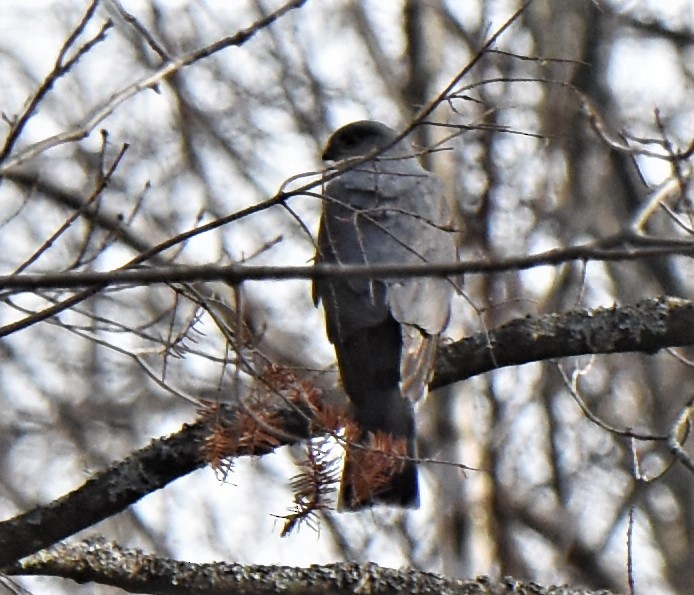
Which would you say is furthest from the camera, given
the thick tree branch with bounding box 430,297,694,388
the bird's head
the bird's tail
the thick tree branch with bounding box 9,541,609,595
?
the bird's head

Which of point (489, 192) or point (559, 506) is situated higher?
point (489, 192)

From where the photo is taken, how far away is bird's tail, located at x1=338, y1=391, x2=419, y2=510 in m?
3.36

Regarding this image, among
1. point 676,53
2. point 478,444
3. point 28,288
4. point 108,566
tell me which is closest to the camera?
point 28,288

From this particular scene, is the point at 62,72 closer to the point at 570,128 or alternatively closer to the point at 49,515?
the point at 49,515

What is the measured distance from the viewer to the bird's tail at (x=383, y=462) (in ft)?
11.0

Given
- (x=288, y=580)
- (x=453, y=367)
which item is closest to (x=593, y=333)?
(x=453, y=367)

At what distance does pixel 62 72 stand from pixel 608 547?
8.43 meters

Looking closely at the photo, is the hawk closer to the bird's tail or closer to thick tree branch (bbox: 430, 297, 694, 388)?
the bird's tail

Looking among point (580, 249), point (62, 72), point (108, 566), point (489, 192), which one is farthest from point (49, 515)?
point (489, 192)

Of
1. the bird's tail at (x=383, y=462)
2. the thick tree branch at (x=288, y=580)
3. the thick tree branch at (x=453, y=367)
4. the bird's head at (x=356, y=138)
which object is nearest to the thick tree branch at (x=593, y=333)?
the thick tree branch at (x=453, y=367)

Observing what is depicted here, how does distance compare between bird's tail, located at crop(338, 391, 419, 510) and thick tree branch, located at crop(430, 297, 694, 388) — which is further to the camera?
thick tree branch, located at crop(430, 297, 694, 388)

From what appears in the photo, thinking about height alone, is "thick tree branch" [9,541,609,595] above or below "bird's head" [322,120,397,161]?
below

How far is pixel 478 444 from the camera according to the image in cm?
949

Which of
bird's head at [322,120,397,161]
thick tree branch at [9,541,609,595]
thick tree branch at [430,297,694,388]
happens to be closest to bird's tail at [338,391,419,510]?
thick tree branch at [9,541,609,595]
